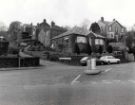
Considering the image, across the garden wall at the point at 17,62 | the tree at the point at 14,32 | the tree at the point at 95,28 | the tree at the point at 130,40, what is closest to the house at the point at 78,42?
the tree at the point at 130,40

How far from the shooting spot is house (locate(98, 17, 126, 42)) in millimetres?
77938

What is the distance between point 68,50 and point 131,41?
23.3m

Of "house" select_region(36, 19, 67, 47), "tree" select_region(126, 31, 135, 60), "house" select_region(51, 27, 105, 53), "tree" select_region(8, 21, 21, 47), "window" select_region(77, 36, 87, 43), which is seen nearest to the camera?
"house" select_region(51, 27, 105, 53)

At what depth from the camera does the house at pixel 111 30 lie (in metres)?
77.9

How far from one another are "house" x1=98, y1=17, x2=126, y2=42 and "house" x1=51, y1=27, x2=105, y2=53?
1219cm

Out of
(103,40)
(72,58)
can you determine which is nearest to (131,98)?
(72,58)

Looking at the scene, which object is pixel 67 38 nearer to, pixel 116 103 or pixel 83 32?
pixel 83 32

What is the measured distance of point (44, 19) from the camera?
82.8 meters

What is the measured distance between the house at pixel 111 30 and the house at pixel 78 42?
40.0 feet

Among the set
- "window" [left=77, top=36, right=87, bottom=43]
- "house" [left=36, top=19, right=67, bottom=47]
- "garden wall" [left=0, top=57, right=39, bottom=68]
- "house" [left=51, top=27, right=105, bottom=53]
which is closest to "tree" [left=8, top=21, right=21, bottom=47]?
"house" [left=36, top=19, right=67, bottom=47]

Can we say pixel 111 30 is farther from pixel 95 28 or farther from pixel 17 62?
pixel 17 62

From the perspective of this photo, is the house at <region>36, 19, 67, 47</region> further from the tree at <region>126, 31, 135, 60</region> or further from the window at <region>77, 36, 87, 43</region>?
the tree at <region>126, 31, 135, 60</region>

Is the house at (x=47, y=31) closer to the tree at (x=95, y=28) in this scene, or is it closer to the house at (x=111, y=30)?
the tree at (x=95, y=28)

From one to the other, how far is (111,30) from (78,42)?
2336 cm
